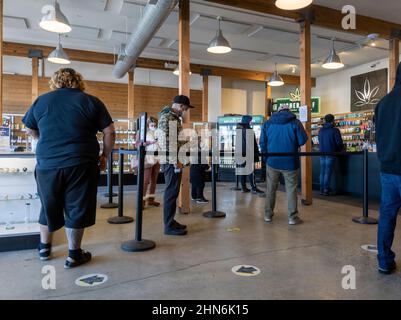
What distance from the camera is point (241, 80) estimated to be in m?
12.5

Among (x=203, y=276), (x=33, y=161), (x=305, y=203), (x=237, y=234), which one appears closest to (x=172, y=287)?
(x=203, y=276)

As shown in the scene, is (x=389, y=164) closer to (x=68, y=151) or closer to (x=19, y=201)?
(x=68, y=151)

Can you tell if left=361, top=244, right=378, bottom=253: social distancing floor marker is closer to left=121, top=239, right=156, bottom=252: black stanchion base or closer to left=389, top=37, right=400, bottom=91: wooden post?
left=121, top=239, right=156, bottom=252: black stanchion base

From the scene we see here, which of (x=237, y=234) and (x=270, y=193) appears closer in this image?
(x=237, y=234)

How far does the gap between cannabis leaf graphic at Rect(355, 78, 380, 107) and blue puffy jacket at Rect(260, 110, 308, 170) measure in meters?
7.49

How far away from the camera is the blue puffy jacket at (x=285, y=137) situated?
4199mm

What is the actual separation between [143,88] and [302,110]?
22.4 feet

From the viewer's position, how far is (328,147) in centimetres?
696

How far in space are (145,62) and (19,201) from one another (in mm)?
7409

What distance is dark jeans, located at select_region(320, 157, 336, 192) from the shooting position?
22.4 ft

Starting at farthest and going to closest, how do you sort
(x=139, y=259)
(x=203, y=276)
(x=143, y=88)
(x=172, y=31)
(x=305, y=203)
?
(x=143, y=88) → (x=172, y=31) → (x=305, y=203) → (x=139, y=259) → (x=203, y=276)

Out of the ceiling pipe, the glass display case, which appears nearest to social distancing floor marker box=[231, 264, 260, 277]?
the glass display case

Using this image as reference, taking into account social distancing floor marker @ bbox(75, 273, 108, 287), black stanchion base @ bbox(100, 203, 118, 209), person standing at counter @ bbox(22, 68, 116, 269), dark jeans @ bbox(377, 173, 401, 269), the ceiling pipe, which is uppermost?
the ceiling pipe
